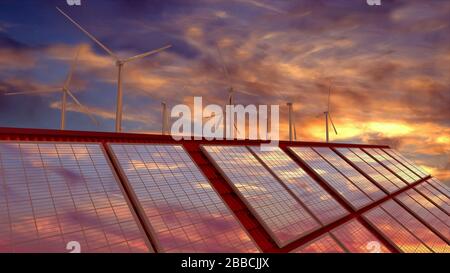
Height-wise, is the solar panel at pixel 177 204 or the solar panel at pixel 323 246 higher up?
the solar panel at pixel 177 204

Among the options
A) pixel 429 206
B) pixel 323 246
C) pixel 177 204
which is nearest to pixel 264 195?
pixel 323 246

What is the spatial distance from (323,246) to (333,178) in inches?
481

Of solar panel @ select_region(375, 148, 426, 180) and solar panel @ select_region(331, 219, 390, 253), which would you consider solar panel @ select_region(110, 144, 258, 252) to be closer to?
solar panel @ select_region(331, 219, 390, 253)

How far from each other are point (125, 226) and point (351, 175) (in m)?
24.2

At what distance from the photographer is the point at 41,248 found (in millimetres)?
8797

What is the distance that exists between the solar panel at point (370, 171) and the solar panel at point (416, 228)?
18.1ft

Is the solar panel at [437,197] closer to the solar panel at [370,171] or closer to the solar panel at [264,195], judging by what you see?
the solar panel at [370,171]

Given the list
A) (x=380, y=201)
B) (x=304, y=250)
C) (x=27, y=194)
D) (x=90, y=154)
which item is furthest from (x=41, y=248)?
(x=380, y=201)

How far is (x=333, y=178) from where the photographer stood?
26031 mm

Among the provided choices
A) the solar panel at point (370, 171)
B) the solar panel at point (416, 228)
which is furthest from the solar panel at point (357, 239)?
the solar panel at point (370, 171)

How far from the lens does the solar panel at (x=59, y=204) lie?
30.3 ft

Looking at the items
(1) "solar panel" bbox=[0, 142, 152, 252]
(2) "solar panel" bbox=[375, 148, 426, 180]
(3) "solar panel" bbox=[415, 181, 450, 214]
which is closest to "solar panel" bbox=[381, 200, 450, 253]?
(3) "solar panel" bbox=[415, 181, 450, 214]

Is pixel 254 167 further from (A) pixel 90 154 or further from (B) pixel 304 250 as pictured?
(A) pixel 90 154
